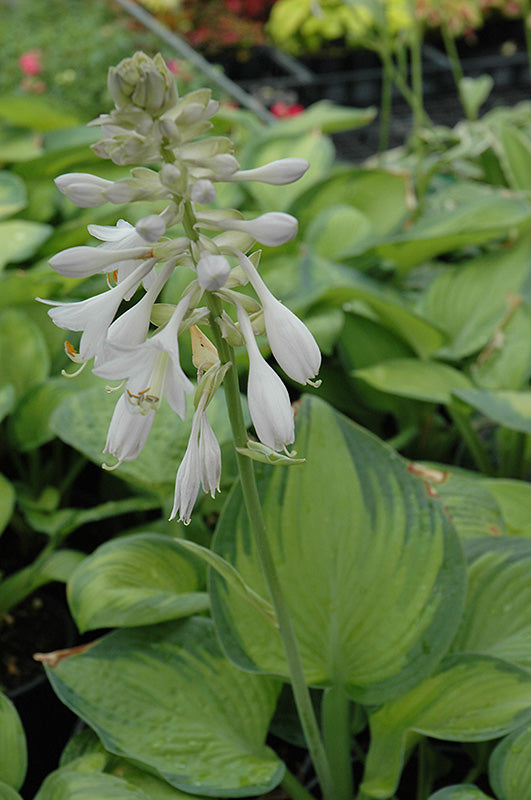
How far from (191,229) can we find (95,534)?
3.26ft

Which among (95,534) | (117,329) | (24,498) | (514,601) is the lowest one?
(95,534)

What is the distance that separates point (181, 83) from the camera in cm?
299

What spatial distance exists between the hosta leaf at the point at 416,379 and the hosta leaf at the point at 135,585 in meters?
0.43

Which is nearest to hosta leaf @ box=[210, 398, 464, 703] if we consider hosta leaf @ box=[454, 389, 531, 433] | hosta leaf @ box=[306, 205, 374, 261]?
hosta leaf @ box=[454, 389, 531, 433]

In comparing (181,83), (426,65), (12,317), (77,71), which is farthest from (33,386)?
(426,65)

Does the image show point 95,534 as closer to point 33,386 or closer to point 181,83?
point 33,386

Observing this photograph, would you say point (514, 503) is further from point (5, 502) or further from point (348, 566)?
point (5, 502)

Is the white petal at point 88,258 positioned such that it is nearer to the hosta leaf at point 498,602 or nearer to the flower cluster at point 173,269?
the flower cluster at point 173,269

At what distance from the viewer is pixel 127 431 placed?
577 mm

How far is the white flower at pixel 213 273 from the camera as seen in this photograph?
0.50m

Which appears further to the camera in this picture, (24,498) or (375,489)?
(24,498)

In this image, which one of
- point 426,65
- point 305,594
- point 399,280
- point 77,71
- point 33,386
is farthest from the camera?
Result: point 426,65

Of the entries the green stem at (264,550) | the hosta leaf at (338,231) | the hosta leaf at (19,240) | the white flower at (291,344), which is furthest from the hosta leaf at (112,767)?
the hosta leaf at (338,231)

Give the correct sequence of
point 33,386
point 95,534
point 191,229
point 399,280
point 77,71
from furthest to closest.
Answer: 1. point 77,71
2. point 399,280
3. point 95,534
4. point 33,386
5. point 191,229
